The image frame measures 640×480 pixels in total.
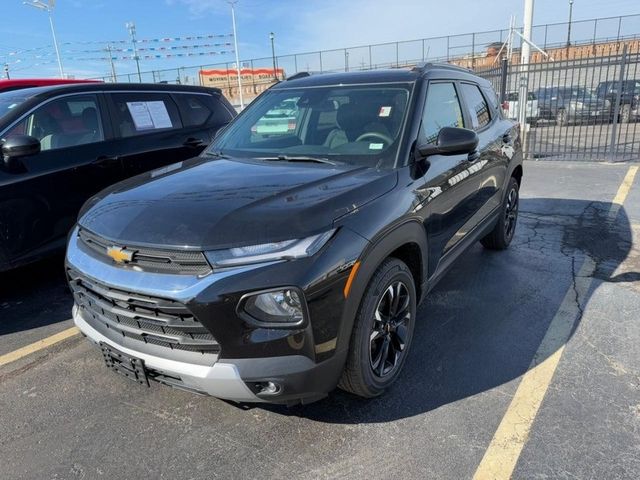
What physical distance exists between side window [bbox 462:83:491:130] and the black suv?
0.72m

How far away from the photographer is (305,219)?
7.28ft

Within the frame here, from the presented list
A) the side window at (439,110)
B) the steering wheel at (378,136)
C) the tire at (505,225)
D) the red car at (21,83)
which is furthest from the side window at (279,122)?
the red car at (21,83)

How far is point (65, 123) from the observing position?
460 centimetres

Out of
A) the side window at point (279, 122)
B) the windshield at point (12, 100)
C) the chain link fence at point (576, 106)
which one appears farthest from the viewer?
the chain link fence at point (576, 106)

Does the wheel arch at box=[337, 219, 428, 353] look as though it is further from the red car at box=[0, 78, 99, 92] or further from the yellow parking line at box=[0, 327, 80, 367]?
the red car at box=[0, 78, 99, 92]

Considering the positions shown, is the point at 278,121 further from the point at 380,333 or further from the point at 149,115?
the point at 149,115

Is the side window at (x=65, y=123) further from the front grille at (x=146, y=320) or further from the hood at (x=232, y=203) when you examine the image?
the front grille at (x=146, y=320)

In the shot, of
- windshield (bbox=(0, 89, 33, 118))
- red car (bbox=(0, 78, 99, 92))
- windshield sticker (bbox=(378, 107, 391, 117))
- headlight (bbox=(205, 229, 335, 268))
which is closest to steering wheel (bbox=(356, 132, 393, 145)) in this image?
windshield sticker (bbox=(378, 107, 391, 117))

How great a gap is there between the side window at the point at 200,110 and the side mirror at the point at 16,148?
194cm

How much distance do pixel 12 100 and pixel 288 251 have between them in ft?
12.5

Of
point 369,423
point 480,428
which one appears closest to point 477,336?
point 480,428

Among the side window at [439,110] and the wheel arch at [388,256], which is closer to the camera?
the wheel arch at [388,256]

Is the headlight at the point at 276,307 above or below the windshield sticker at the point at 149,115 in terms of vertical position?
below

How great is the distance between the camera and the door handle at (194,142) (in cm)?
562
